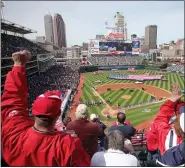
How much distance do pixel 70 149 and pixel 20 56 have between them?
1.31 meters

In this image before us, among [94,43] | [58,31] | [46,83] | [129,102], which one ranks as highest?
[58,31]

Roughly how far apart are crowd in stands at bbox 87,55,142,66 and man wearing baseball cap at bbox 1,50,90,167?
256 ft

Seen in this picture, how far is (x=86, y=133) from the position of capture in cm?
420

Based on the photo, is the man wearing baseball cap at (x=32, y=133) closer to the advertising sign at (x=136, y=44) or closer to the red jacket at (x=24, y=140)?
the red jacket at (x=24, y=140)

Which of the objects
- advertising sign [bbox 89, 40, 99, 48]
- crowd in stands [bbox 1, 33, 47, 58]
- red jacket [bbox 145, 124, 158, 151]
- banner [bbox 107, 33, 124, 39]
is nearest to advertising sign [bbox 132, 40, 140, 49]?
banner [bbox 107, 33, 124, 39]

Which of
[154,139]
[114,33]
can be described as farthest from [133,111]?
[114,33]

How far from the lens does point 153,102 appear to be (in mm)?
30766

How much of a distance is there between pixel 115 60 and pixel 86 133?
3163 inches

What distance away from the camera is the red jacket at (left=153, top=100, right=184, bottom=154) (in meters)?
2.97

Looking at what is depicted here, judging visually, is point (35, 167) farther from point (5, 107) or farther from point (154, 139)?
point (154, 139)

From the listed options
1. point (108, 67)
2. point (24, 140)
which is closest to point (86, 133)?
point (24, 140)

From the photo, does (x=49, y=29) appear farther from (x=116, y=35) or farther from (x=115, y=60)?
(x=115, y=60)

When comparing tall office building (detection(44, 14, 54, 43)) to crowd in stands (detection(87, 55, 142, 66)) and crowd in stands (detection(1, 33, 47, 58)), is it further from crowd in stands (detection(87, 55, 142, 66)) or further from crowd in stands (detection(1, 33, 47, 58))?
crowd in stands (detection(1, 33, 47, 58))

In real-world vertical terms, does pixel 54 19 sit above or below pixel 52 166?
above
